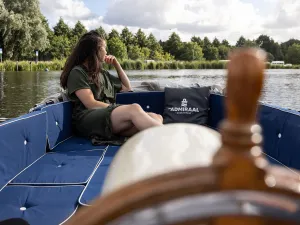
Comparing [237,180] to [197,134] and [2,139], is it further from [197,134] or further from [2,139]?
[2,139]

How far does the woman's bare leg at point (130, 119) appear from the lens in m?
2.08

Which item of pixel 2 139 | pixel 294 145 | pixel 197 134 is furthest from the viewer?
pixel 294 145

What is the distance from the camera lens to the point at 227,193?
0.31m

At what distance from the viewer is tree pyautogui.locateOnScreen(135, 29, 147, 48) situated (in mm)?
36219

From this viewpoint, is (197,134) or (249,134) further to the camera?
(197,134)

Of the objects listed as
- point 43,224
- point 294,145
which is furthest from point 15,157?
point 294,145

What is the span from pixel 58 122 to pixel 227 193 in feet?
7.41

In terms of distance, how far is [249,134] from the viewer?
328mm

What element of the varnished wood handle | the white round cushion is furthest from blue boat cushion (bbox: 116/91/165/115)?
the varnished wood handle

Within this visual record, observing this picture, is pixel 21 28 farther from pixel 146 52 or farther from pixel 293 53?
pixel 293 53

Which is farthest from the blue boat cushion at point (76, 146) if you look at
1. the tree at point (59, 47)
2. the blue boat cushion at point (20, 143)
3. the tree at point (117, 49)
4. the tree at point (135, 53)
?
the tree at point (135, 53)

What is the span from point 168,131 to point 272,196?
0.40m

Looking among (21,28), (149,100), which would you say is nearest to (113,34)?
(21,28)

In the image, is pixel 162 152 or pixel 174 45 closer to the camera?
pixel 162 152
